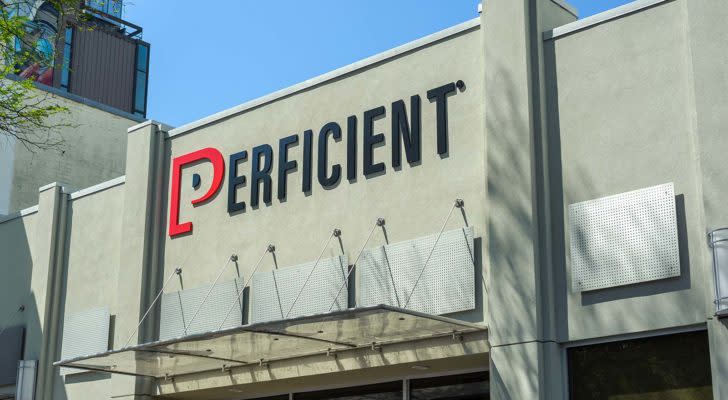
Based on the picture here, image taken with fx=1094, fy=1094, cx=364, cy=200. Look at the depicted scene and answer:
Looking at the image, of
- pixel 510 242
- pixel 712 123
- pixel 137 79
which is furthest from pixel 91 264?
pixel 137 79

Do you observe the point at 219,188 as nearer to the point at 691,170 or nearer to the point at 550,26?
the point at 550,26

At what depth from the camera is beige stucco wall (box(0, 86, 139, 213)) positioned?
28.2 meters

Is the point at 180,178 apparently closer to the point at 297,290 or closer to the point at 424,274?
the point at 297,290

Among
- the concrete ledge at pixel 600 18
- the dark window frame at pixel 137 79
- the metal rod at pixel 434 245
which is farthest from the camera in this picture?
the dark window frame at pixel 137 79

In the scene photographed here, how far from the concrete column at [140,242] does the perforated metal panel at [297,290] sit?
9.06 feet

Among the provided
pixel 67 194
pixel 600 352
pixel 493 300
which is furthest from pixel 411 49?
pixel 67 194

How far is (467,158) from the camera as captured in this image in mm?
15617

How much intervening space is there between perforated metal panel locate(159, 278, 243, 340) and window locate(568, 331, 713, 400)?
630cm

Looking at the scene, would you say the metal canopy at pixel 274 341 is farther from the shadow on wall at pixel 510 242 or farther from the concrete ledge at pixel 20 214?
the concrete ledge at pixel 20 214

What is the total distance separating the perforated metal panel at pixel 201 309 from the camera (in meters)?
18.2

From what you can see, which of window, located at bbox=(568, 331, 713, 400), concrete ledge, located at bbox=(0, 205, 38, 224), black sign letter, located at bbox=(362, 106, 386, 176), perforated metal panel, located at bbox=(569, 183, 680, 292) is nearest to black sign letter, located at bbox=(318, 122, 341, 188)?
black sign letter, located at bbox=(362, 106, 386, 176)

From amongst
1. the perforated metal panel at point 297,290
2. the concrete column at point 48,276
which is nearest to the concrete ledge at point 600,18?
the perforated metal panel at point 297,290

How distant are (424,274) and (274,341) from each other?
2408 mm

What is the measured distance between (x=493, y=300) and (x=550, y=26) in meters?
3.97
